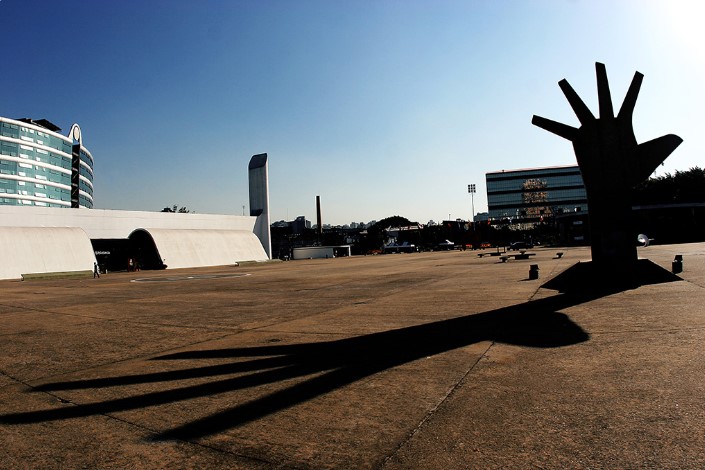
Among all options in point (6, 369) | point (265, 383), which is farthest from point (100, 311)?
point (265, 383)

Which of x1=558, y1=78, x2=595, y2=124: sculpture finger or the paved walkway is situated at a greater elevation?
x1=558, y1=78, x2=595, y2=124: sculpture finger

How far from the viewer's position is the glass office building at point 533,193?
134 m

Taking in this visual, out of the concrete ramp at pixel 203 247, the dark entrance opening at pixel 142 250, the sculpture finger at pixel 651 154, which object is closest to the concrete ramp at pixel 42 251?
the dark entrance opening at pixel 142 250

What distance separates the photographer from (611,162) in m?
12.9

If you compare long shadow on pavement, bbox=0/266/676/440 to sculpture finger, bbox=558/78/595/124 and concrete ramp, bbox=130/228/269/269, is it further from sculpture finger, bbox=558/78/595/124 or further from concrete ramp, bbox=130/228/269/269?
concrete ramp, bbox=130/228/269/269

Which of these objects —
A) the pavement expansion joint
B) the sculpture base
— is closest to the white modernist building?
the sculpture base

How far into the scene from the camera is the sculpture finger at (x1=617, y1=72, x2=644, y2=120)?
43.5 feet

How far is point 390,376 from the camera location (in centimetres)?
466

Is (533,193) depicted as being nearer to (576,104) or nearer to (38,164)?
(576,104)

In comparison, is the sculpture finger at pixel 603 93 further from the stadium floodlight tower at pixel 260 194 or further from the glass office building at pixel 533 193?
the glass office building at pixel 533 193

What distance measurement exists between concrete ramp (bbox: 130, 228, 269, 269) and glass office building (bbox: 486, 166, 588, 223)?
97265mm

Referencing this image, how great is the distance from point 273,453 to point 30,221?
5039 cm

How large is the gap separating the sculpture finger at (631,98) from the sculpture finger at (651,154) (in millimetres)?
1169

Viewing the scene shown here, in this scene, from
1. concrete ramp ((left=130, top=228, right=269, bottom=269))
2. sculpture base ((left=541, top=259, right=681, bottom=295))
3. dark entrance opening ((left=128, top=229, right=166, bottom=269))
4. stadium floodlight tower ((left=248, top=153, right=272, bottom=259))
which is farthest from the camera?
stadium floodlight tower ((left=248, top=153, right=272, bottom=259))
